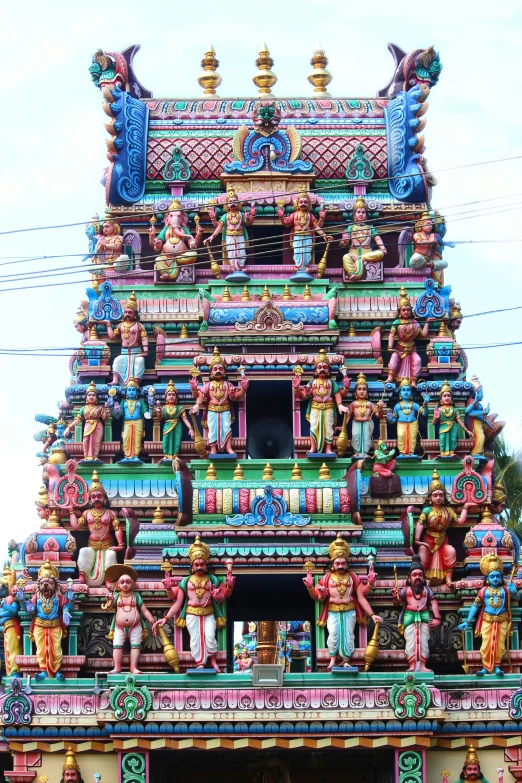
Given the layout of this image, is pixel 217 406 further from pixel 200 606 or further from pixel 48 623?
pixel 48 623

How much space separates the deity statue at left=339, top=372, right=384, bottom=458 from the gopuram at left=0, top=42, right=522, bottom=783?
0.05 m

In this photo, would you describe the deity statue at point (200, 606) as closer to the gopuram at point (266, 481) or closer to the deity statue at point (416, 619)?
the gopuram at point (266, 481)

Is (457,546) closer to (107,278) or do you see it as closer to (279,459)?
(279,459)

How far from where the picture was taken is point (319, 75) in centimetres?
5056

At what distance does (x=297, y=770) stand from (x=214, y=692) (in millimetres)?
2930

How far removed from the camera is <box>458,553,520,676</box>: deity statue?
1567 inches

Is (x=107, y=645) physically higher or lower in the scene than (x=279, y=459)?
lower

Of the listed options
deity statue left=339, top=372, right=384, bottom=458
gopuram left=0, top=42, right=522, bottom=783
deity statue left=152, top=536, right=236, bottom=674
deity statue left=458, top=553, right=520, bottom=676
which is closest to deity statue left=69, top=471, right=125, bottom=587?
gopuram left=0, top=42, right=522, bottom=783

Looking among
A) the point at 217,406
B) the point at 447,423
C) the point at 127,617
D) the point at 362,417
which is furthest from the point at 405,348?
the point at 127,617

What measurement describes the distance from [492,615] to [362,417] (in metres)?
5.27

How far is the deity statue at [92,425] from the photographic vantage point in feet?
140

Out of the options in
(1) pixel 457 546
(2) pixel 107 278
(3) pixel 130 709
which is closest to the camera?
(3) pixel 130 709

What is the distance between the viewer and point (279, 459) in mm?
42656

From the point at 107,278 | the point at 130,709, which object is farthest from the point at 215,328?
the point at 130,709
